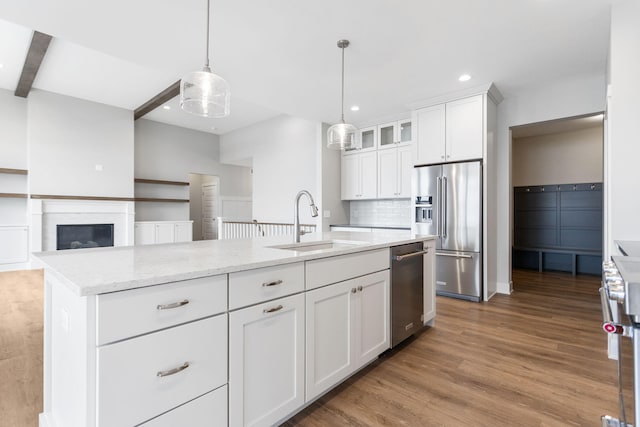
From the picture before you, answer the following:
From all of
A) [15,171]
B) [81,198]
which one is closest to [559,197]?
[81,198]

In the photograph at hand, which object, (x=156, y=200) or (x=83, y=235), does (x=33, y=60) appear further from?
(x=156, y=200)

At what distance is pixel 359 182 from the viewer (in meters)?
5.65

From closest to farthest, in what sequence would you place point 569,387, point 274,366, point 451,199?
point 274,366, point 569,387, point 451,199

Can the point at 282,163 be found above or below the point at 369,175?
above

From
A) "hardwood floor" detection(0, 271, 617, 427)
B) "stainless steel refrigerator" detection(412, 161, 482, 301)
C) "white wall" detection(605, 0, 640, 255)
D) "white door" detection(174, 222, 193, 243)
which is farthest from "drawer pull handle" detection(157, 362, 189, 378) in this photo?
"white door" detection(174, 222, 193, 243)

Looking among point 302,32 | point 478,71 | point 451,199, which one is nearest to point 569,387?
point 451,199

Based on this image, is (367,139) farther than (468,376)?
Yes

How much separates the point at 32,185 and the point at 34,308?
314 cm

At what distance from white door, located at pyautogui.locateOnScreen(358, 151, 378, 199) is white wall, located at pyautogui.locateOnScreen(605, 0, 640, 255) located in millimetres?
3327

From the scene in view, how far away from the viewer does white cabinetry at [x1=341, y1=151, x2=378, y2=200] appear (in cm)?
545

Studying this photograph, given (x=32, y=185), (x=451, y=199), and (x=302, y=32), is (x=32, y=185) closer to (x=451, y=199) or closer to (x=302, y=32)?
(x=302, y=32)

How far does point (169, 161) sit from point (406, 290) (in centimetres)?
690

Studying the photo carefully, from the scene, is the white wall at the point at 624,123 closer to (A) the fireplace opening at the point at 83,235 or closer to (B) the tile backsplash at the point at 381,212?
(B) the tile backsplash at the point at 381,212

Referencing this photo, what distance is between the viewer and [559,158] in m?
5.86
